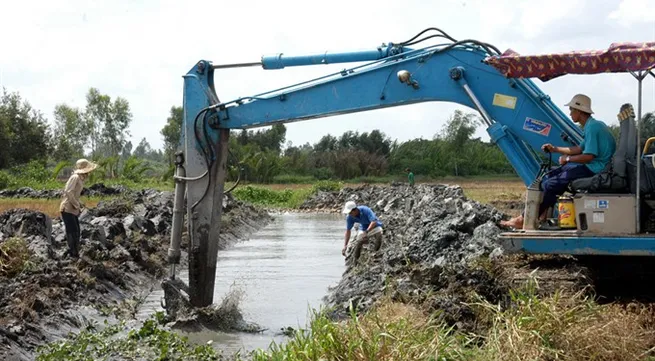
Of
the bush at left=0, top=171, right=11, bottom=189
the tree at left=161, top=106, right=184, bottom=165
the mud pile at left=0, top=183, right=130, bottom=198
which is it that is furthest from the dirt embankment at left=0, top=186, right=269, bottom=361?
the tree at left=161, top=106, right=184, bottom=165

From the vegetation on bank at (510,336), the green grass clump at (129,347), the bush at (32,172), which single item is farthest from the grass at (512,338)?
the bush at (32,172)

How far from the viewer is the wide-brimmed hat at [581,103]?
29.1 ft

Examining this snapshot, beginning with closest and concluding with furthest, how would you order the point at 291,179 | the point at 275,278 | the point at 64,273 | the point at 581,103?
the point at 581,103, the point at 64,273, the point at 275,278, the point at 291,179

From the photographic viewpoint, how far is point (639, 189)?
27.8 ft

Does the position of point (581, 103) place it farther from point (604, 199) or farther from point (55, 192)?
point (55, 192)

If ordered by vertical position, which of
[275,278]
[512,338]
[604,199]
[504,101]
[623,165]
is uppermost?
[504,101]

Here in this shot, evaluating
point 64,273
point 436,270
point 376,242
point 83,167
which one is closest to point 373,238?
point 376,242

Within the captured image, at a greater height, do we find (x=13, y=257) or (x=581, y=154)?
(x=581, y=154)

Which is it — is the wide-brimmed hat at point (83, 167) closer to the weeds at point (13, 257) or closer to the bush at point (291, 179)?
the weeds at point (13, 257)

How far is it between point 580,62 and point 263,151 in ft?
226

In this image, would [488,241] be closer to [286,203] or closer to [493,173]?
[286,203]

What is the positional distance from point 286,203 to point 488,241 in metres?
36.1

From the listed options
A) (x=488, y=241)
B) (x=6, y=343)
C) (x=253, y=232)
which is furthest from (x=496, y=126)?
(x=253, y=232)

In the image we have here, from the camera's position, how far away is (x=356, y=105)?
11320mm
